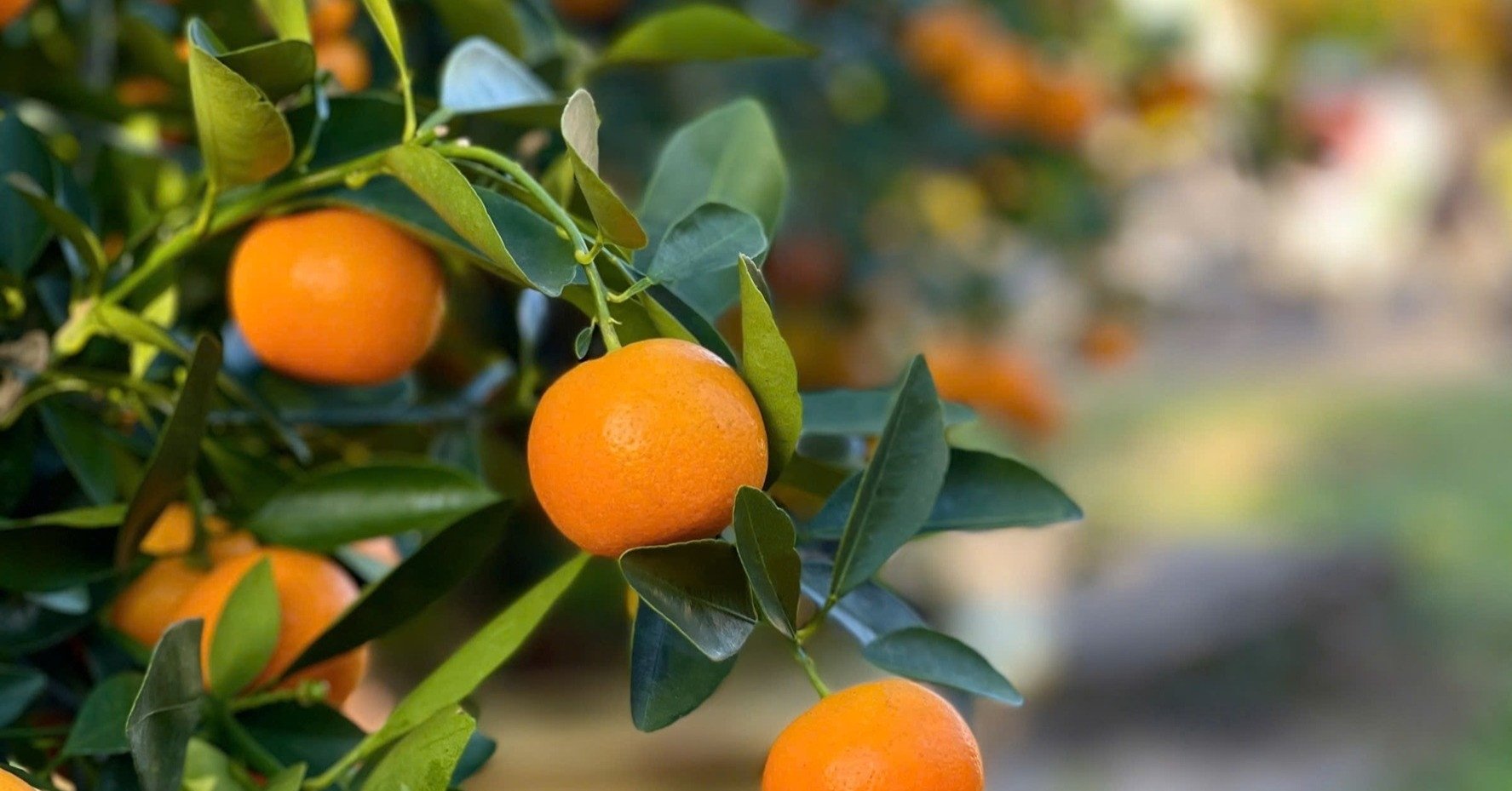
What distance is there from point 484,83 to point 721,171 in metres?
0.08

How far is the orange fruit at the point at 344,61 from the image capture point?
0.65 m

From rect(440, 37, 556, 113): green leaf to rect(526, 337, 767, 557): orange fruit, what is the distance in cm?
11

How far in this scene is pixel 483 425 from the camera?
57 cm

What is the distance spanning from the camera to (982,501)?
0.38 meters

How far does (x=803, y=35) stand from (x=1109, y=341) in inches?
27.3

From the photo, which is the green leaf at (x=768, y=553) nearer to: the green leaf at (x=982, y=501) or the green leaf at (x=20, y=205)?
the green leaf at (x=982, y=501)

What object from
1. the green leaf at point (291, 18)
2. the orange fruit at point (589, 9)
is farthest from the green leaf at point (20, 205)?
the orange fruit at point (589, 9)

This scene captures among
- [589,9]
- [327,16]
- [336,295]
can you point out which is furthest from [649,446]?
[589,9]

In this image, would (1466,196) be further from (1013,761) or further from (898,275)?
(898,275)

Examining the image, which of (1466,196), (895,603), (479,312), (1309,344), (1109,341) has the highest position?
(895,603)

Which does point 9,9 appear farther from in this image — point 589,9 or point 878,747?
point 589,9

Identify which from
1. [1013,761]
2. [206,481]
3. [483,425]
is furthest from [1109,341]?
[206,481]

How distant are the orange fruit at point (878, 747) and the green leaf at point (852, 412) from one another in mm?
113

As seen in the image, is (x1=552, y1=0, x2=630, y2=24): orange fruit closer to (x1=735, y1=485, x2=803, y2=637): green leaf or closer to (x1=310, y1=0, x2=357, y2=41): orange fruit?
(x1=310, y1=0, x2=357, y2=41): orange fruit
